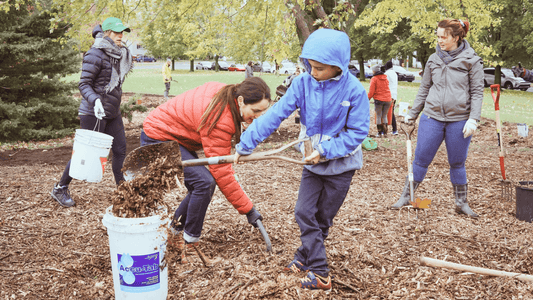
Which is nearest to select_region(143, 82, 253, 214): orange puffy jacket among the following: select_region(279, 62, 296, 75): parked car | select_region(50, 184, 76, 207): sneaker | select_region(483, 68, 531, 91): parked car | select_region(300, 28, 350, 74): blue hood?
select_region(300, 28, 350, 74): blue hood

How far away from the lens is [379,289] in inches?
117

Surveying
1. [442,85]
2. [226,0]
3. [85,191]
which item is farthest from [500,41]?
[85,191]

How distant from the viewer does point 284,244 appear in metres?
3.68

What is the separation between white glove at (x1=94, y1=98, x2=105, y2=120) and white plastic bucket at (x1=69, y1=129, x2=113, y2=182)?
6.2 inches

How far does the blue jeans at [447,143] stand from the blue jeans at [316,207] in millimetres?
1783

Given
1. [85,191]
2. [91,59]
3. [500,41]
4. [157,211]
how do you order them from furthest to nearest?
[500,41]
[85,191]
[91,59]
[157,211]

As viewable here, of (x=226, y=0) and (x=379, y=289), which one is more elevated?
(x=226, y=0)

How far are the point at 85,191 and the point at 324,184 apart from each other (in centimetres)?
339

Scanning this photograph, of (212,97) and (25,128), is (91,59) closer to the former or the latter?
(212,97)

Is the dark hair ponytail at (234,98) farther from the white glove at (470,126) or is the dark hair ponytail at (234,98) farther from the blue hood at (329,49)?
the white glove at (470,126)

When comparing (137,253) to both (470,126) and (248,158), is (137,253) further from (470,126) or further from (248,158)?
(470,126)

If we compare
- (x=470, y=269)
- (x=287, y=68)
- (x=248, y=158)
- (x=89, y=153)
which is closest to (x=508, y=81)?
(x=287, y=68)

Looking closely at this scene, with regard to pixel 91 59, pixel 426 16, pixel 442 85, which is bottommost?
pixel 442 85

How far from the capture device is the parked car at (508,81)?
2664 centimetres
